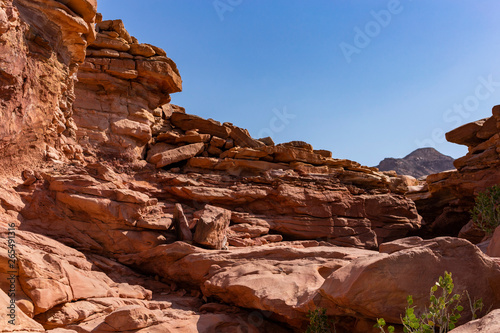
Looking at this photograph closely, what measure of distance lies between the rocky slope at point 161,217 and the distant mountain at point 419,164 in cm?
4311

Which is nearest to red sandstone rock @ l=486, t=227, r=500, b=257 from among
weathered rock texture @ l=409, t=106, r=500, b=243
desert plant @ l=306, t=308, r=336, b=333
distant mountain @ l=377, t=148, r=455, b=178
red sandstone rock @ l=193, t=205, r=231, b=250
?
desert plant @ l=306, t=308, r=336, b=333

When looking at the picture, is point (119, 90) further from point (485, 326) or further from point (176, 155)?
point (485, 326)

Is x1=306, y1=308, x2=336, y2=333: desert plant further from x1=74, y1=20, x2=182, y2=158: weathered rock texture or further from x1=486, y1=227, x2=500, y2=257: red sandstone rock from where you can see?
x1=74, y1=20, x2=182, y2=158: weathered rock texture

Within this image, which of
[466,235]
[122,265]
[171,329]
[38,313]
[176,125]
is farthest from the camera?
[176,125]

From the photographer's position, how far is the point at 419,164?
6525 centimetres

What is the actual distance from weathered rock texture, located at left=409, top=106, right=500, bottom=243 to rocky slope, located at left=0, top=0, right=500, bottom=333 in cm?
279

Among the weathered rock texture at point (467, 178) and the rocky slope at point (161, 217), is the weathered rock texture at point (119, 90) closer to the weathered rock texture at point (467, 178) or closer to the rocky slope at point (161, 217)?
the rocky slope at point (161, 217)

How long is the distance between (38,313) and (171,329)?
303 cm

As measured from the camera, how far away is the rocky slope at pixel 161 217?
7723mm

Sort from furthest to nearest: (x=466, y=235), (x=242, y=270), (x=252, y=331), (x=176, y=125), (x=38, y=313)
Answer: (x=176, y=125)
(x=466, y=235)
(x=242, y=270)
(x=252, y=331)
(x=38, y=313)

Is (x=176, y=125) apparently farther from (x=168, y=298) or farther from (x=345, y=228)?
(x=168, y=298)

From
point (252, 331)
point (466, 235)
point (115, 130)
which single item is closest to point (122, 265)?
point (252, 331)

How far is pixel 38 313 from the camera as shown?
8.02 meters

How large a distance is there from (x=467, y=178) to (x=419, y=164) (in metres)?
50.3
